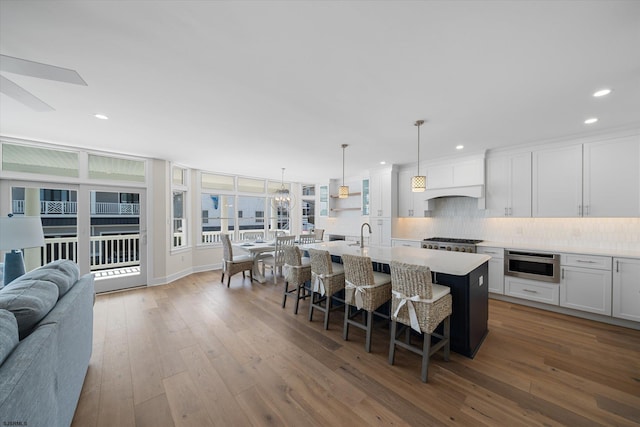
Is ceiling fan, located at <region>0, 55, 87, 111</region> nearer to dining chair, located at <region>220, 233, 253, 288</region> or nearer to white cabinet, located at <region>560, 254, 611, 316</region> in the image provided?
dining chair, located at <region>220, 233, 253, 288</region>

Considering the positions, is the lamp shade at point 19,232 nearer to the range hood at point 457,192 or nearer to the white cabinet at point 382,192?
the white cabinet at point 382,192

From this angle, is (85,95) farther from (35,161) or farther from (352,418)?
(352,418)

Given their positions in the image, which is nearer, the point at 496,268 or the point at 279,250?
the point at 496,268

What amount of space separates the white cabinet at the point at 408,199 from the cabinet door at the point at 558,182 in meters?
1.81

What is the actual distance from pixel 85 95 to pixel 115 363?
2.64 meters

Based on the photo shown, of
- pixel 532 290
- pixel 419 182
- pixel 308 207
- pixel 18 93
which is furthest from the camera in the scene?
pixel 308 207

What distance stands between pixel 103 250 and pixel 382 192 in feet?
19.6

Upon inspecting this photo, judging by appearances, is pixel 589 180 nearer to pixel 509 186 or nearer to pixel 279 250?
pixel 509 186

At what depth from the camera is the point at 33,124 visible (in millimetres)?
3076

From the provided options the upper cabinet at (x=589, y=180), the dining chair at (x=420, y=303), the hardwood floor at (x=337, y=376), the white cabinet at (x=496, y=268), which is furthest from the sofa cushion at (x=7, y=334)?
the upper cabinet at (x=589, y=180)

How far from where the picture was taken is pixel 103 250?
469 centimetres

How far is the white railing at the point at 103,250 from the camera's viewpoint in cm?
408

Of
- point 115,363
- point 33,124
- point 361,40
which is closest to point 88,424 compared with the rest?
point 115,363

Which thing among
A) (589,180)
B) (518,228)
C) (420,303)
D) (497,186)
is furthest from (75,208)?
(589,180)
